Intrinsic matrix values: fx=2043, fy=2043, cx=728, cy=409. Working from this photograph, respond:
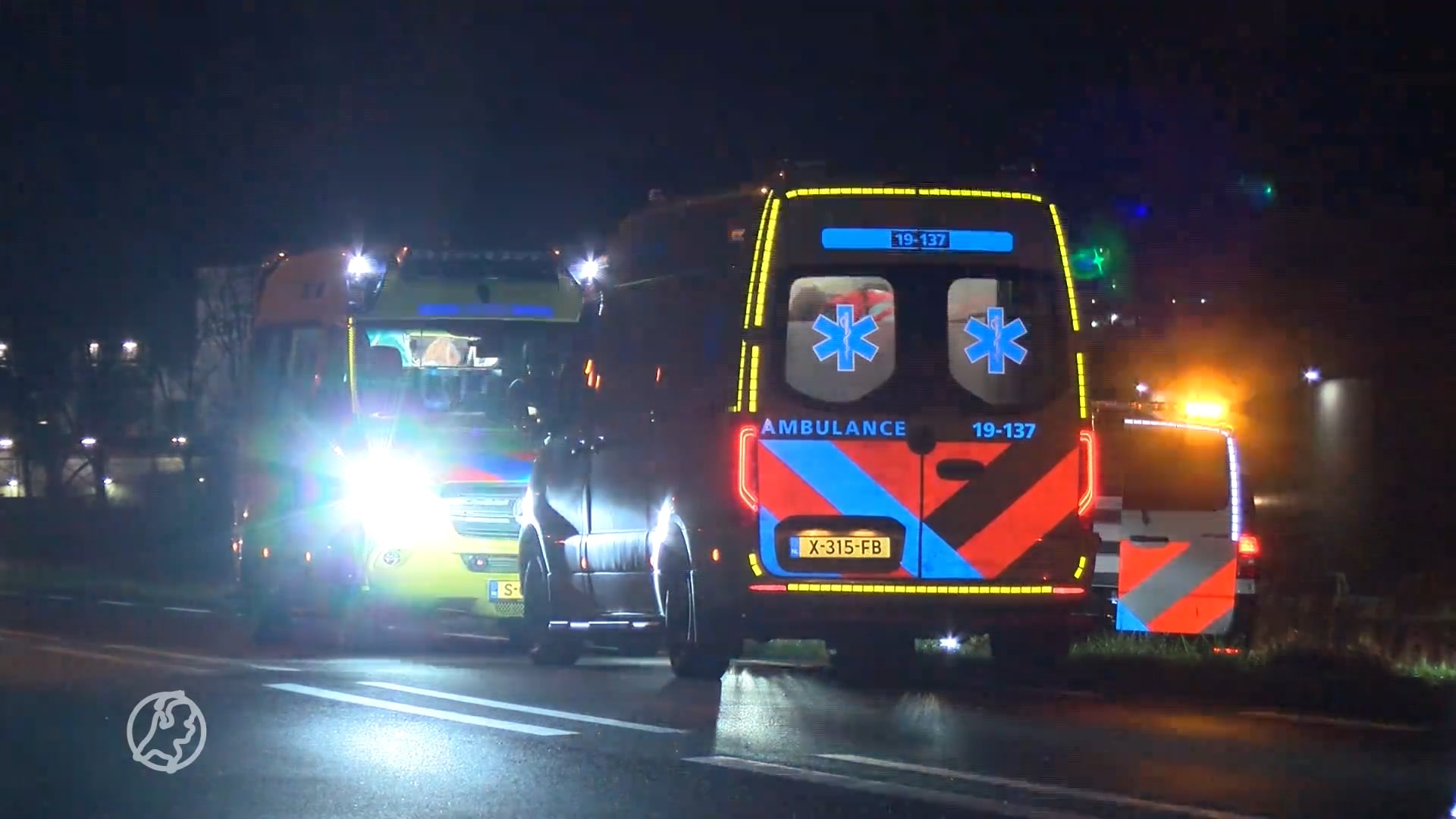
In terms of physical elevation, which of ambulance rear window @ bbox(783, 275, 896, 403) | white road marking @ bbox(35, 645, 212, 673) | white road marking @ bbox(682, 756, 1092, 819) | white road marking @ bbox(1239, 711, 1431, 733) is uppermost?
ambulance rear window @ bbox(783, 275, 896, 403)

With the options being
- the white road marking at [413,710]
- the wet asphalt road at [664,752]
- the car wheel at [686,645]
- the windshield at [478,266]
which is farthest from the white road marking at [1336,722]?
the windshield at [478,266]

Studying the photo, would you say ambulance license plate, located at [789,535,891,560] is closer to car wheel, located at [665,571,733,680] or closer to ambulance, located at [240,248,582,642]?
car wheel, located at [665,571,733,680]

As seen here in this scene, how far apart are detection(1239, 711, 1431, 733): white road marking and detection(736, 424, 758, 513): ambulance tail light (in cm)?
305

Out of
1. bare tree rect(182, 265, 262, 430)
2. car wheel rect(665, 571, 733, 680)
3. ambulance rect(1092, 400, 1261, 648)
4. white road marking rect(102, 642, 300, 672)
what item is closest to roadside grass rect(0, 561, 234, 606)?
bare tree rect(182, 265, 262, 430)

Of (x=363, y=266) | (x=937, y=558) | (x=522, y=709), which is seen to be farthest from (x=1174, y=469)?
(x=363, y=266)

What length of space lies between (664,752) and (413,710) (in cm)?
250

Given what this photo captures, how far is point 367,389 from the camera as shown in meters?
18.1

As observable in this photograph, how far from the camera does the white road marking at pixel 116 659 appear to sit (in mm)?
14812

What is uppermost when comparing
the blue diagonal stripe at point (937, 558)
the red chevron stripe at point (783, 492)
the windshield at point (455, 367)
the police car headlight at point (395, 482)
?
the windshield at point (455, 367)

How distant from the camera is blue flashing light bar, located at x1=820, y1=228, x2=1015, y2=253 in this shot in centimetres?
1203

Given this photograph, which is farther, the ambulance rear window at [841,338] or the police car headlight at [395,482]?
the police car headlight at [395,482]

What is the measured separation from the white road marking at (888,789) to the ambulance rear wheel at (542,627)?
19.9 ft

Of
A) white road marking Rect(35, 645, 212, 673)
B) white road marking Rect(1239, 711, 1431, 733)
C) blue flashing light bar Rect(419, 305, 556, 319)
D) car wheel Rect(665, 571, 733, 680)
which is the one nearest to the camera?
white road marking Rect(1239, 711, 1431, 733)

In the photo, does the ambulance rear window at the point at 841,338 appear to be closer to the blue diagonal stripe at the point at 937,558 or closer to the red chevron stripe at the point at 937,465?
the red chevron stripe at the point at 937,465
